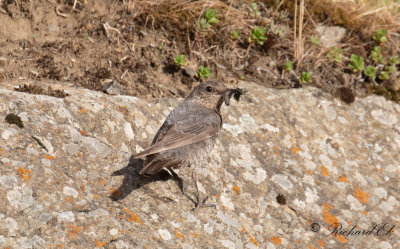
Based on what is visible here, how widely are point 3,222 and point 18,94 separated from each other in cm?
193

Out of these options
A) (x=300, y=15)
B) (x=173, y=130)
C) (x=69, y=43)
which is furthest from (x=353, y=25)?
(x=69, y=43)

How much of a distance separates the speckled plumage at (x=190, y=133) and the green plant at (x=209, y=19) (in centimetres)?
141

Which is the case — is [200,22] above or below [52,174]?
above

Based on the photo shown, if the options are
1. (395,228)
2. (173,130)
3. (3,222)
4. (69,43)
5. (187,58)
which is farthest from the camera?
(187,58)

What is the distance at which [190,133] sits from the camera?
5.92 meters

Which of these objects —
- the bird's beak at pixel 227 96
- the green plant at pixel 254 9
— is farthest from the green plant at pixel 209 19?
the bird's beak at pixel 227 96

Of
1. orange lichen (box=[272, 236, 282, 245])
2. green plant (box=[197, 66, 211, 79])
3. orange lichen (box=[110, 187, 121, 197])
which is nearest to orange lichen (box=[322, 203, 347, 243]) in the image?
orange lichen (box=[272, 236, 282, 245])

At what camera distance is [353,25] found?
8.52m

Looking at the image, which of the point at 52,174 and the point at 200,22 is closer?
the point at 52,174

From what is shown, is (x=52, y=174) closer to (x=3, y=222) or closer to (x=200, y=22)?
(x=3, y=222)

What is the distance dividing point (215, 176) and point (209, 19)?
9.91ft

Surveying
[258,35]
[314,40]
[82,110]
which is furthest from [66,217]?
[314,40]

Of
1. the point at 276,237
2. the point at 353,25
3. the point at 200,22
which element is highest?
the point at 353,25

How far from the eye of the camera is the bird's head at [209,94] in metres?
6.56
